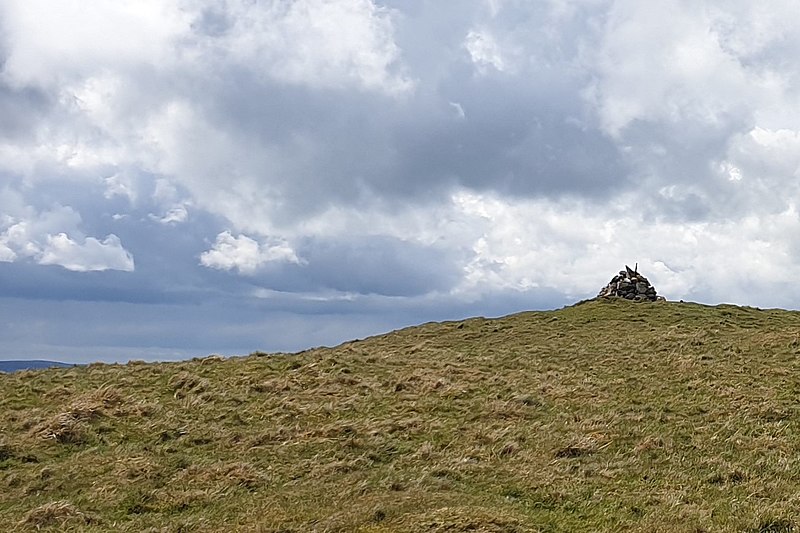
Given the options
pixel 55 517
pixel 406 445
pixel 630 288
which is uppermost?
pixel 630 288

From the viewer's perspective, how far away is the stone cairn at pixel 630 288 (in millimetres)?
65500

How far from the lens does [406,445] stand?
1934 cm

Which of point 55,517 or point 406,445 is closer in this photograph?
point 55,517

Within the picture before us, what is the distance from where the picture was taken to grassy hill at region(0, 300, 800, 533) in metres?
13.6

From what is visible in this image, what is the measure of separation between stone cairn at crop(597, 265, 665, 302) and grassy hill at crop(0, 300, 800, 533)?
31.0 metres

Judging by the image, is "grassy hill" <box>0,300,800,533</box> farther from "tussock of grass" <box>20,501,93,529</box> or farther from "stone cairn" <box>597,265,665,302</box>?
"stone cairn" <box>597,265,665,302</box>

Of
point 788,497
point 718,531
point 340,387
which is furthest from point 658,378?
point 718,531

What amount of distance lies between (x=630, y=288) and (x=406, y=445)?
52.1 meters

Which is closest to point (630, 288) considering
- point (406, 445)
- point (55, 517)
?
point (406, 445)

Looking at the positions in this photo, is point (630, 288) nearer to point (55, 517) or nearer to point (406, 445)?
point (406, 445)

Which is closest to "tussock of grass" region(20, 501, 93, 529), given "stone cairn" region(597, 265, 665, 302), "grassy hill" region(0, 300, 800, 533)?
"grassy hill" region(0, 300, 800, 533)

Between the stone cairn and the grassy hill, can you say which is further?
the stone cairn

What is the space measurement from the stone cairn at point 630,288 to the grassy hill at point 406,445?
1220 inches

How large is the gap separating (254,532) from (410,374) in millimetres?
16789
